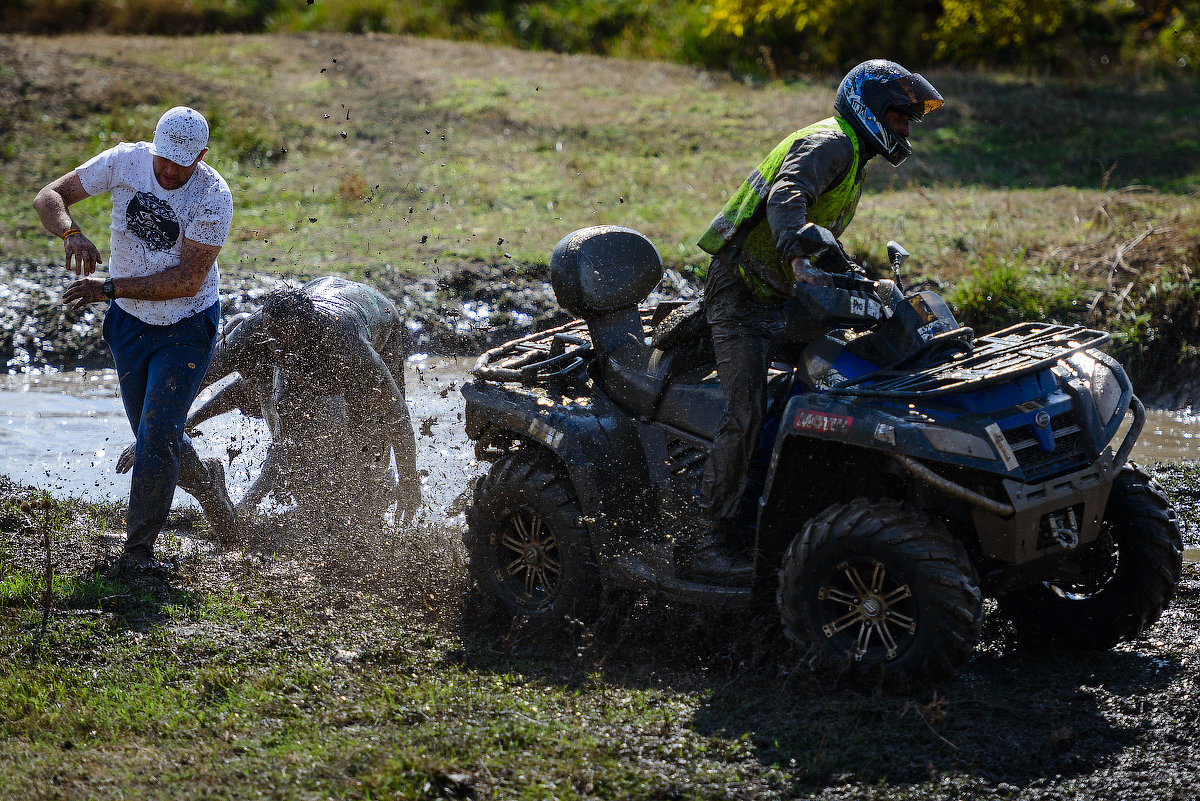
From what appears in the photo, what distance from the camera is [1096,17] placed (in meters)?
21.4

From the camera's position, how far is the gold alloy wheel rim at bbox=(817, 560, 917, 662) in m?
4.50

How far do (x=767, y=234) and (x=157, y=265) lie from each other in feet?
9.86

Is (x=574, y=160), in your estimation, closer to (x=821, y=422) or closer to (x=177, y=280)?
(x=177, y=280)

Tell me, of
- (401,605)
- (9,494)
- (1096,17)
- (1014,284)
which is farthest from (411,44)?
(401,605)

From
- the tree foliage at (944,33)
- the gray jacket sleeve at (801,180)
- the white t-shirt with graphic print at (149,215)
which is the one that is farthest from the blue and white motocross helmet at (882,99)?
the tree foliage at (944,33)

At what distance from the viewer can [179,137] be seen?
19.2 ft

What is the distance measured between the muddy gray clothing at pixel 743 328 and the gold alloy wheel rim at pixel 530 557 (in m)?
0.85

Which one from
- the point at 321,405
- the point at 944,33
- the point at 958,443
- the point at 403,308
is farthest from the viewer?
the point at 944,33

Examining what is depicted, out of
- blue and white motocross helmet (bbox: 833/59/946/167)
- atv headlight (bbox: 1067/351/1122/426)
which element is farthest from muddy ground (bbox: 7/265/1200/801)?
blue and white motocross helmet (bbox: 833/59/946/167)

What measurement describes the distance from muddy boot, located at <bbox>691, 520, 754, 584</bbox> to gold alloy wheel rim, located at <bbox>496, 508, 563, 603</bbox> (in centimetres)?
71

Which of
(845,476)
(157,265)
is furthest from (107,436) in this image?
(845,476)

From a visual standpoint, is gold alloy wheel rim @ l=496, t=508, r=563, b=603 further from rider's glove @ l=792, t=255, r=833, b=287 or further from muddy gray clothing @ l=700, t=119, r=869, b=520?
rider's glove @ l=792, t=255, r=833, b=287

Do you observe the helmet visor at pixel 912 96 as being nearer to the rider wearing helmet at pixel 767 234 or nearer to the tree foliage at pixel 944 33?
the rider wearing helmet at pixel 767 234

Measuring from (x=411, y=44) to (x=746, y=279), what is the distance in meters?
16.9
